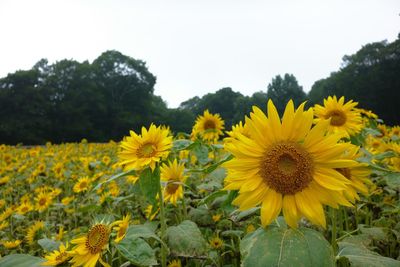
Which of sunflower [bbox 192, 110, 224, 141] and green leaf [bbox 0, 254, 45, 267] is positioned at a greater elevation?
sunflower [bbox 192, 110, 224, 141]

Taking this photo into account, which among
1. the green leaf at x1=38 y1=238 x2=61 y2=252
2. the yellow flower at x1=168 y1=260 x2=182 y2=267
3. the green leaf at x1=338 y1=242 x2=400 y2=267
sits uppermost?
the green leaf at x1=338 y1=242 x2=400 y2=267

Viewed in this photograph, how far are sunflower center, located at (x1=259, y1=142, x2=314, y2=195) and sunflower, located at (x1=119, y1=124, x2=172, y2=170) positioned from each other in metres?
0.68

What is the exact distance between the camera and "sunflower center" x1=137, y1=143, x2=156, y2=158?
201cm

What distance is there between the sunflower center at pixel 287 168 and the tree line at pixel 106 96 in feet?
109

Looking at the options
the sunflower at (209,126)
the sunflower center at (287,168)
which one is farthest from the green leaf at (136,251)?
the sunflower at (209,126)

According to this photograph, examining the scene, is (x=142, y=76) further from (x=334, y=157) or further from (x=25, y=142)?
(x=334, y=157)

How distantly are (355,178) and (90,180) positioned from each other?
3508mm

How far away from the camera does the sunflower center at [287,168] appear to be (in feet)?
4.53

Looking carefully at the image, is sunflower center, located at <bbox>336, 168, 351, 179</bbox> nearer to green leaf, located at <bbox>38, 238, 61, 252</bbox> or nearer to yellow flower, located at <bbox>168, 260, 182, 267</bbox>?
yellow flower, located at <bbox>168, 260, 182, 267</bbox>

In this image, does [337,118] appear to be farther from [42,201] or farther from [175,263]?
[42,201]

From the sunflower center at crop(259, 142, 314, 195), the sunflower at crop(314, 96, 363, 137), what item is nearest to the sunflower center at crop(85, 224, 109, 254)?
the sunflower center at crop(259, 142, 314, 195)

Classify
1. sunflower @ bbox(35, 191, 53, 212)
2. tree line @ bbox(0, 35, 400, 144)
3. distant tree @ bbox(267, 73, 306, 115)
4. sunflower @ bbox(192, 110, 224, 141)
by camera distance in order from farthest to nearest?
distant tree @ bbox(267, 73, 306, 115), tree line @ bbox(0, 35, 400, 144), sunflower @ bbox(192, 110, 224, 141), sunflower @ bbox(35, 191, 53, 212)

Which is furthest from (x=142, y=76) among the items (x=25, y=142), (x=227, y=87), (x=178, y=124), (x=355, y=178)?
(x=355, y=178)

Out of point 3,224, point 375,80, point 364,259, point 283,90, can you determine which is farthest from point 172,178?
point 283,90
